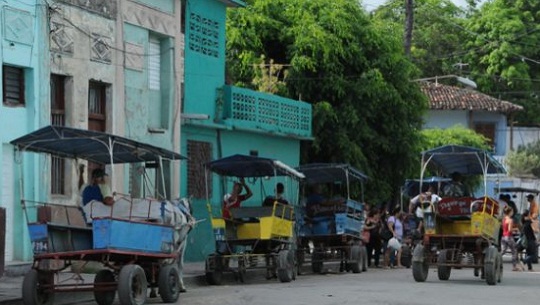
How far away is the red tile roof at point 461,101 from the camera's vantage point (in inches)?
2188

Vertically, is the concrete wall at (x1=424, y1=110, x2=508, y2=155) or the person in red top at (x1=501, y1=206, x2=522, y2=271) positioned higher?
the concrete wall at (x1=424, y1=110, x2=508, y2=155)

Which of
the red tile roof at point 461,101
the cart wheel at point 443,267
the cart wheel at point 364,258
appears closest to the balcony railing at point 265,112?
the cart wheel at point 364,258

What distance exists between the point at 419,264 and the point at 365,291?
291cm

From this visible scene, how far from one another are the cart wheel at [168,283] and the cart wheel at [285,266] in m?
5.20

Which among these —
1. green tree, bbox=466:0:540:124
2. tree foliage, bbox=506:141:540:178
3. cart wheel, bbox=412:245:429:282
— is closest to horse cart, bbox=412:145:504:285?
cart wheel, bbox=412:245:429:282

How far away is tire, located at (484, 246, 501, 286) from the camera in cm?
2122

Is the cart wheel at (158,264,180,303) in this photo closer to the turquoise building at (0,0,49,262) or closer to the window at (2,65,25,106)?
the turquoise building at (0,0,49,262)

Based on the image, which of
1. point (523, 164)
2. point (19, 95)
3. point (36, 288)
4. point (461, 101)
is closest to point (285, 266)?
point (19, 95)

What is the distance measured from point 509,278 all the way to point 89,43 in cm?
1038

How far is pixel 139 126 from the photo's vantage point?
25500 mm

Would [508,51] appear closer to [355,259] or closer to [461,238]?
[355,259]

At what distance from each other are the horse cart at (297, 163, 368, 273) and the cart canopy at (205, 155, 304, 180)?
194 centimetres

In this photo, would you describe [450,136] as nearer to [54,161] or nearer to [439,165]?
[439,165]

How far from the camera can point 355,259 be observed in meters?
26.3
